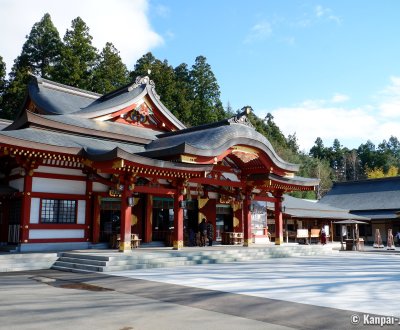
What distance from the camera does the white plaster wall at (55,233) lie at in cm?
1583

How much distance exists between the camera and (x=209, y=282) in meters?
10.8

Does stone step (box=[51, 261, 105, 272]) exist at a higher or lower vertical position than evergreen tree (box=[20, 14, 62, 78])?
lower

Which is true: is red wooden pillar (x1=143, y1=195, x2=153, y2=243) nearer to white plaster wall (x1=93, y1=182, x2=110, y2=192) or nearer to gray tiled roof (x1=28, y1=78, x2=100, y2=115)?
white plaster wall (x1=93, y1=182, x2=110, y2=192)

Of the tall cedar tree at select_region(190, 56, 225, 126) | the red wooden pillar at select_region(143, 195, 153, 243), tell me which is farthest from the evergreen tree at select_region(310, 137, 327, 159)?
the red wooden pillar at select_region(143, 195, 153, 243)

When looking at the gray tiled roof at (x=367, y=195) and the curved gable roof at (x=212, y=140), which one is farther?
the gray tiled roof at (x=367, y=195)

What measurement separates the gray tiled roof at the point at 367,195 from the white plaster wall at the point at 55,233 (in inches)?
1288

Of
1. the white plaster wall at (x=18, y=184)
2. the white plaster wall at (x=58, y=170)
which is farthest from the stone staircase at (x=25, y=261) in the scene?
the white plaster wall at (x=58, y=170)

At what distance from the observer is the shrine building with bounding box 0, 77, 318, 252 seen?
1548cm

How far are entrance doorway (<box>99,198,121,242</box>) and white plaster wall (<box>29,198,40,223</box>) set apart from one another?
3126 mm

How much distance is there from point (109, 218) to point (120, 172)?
420cm

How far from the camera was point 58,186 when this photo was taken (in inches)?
654

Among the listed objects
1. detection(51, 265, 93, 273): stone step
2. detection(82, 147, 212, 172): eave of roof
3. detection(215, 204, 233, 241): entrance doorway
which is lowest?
detection(51, 265, 93, 273): stone step

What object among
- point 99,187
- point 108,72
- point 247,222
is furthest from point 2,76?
point 247,222

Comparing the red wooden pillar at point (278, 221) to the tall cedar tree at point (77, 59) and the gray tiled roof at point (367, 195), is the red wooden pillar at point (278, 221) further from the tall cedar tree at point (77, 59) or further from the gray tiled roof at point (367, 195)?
the tall cedar tree at point (77, 59)
